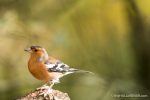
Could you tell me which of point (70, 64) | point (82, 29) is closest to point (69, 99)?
point (70, 64)

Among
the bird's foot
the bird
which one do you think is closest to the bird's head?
the bird

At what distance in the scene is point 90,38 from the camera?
7.18 ft

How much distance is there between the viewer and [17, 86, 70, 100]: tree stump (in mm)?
2062

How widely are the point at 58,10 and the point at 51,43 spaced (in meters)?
0.13

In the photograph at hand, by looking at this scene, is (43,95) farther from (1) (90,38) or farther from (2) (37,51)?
(1) (90,38)

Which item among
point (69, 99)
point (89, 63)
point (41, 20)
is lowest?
point (69, 99)

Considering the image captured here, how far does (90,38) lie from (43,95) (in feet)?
0.96

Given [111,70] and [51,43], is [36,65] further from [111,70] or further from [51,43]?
[111,70]

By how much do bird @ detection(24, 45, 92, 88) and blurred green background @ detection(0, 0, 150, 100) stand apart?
0.09ft

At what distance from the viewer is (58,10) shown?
2.18 metres

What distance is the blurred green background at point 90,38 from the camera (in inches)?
85.0

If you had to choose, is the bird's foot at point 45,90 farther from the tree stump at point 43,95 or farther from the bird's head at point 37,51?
the bird's head at point 37,51

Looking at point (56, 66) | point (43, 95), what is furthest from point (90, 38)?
point (43, 95)

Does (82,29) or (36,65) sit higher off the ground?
(82,29)
